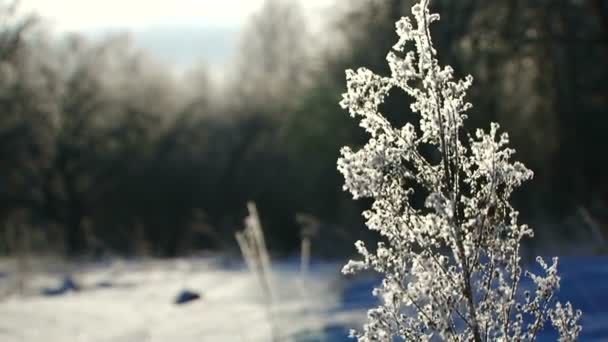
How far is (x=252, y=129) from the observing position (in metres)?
24.6

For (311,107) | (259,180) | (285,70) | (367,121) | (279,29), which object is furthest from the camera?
(279,29)

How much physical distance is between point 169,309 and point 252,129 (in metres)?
15.1

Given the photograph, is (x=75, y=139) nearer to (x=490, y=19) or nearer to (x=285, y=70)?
(x=285, y=70)

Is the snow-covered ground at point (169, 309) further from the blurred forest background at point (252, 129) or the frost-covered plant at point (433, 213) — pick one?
the frost-covered plant at point (433, 213)

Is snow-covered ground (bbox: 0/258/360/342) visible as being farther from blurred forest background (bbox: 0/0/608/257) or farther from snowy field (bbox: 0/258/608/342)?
blurred forest background (bbox: 0/0/608/257)

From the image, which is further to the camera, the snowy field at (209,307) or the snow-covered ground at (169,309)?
the snow-covered ground at (169,309)

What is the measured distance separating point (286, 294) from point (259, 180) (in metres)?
11.7

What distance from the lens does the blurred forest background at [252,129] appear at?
47.8 feet

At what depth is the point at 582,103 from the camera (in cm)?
1532

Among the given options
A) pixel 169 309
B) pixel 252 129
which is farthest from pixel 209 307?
pixel 252 129

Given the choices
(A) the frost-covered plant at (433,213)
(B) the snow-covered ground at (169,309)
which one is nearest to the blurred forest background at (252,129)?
(B) the snow-covered ground at (169,309)

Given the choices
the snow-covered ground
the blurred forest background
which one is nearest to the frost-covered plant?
the snow-covered ground

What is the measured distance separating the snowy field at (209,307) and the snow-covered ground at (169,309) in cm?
1

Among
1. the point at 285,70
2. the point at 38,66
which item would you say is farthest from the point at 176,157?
the point at 285,70
